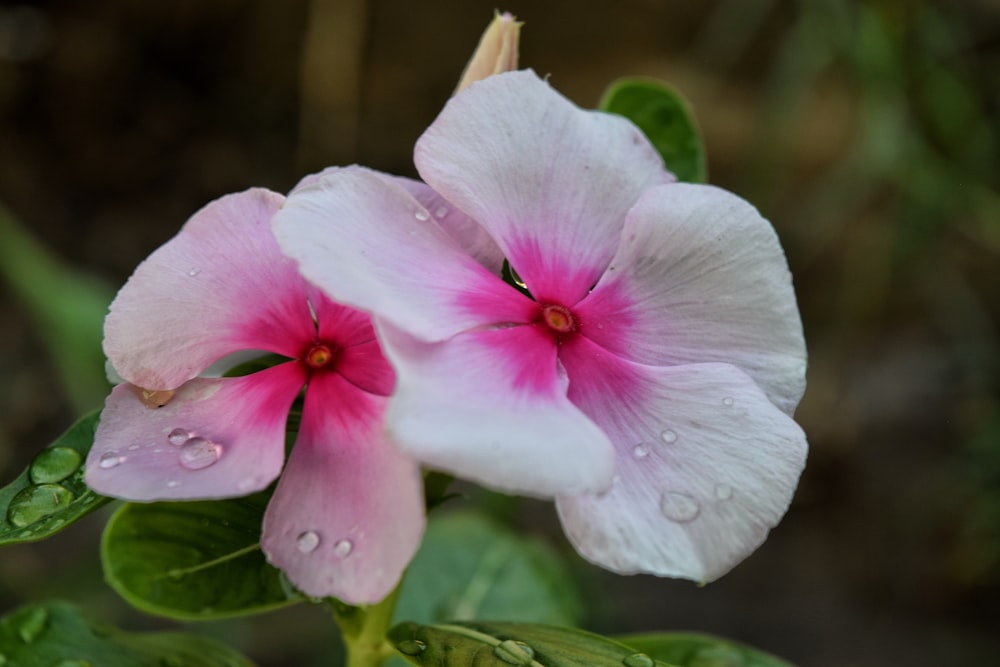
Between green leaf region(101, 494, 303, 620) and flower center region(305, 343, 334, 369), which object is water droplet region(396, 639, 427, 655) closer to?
green leaf region(101, 494, 303, 620)

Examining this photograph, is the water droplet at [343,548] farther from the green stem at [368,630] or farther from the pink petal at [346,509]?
the green stem at [368,630]

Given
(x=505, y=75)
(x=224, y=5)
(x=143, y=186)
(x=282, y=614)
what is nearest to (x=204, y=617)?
(x=505, y=75)

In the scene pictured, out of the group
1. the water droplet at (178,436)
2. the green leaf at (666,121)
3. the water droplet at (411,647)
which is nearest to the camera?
the water droplet at (178,436)

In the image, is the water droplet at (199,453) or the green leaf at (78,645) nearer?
the water droplet at (199,453)

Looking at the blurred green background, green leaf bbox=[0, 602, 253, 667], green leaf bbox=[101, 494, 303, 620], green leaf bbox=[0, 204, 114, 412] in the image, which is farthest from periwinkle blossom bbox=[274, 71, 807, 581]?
the blurred green background

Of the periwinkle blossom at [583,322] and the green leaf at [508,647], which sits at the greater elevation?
the periwinkle blossom at [583,322]

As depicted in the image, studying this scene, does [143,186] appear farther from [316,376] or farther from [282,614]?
[316,376]

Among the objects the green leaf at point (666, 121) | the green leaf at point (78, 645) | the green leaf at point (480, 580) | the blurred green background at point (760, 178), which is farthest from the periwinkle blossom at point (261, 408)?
the blurred green background at point (760, 178)

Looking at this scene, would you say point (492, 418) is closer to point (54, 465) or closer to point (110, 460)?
point (110, 460)
